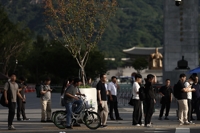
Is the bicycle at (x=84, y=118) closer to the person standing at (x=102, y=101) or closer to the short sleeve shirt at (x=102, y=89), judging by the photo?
the person standing at (x=102, y=101)

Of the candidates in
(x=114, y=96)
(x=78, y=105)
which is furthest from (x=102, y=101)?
(x=114, y=96)

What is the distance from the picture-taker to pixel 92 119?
Answer: 65.9 ft

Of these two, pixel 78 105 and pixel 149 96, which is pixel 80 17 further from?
pixel 78 105

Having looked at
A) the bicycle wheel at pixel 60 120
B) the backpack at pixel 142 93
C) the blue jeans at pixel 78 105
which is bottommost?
the bicycle wheel at pixel 60 120

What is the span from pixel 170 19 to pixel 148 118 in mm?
22432

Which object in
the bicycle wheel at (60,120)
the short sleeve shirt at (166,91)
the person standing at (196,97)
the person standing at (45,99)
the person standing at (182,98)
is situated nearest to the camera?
the bicycle wheel at (60,120)

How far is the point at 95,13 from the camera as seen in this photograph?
117 ft

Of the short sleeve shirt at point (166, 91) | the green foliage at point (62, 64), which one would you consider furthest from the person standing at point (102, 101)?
the green foliage at point (62, 64)

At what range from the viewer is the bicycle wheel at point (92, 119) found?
2000cm

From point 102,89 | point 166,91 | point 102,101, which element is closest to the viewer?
point 102,101

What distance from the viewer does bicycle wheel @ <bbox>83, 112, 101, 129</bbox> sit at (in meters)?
20.0

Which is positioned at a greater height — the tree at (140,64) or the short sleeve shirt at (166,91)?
the tree at (140,64)

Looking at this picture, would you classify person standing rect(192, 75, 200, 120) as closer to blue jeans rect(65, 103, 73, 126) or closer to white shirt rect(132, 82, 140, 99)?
white shirt rect(132, 82, 140, 99)

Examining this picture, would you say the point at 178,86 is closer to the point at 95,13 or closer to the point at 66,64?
the point at 95,13
